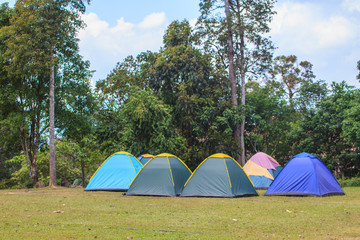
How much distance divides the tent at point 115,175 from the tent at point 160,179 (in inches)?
67.2

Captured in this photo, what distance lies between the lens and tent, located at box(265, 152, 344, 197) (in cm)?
1255

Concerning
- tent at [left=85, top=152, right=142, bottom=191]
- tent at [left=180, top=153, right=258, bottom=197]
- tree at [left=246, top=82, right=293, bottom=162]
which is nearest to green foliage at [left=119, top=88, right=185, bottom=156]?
tent at [left=85, top=152, right=142, bottom=191]

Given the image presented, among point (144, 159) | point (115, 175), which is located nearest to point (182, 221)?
point (115, 175)

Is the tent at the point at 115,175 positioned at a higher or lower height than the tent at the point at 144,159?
lower

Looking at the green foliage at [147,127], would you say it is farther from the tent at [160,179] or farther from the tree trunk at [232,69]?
the tent at [160,179]

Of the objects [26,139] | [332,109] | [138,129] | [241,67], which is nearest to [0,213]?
[138,129]

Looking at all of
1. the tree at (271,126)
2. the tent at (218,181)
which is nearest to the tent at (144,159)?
the tent at (218,181)

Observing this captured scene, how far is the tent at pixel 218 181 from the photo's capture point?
12.7 meters

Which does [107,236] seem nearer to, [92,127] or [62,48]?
[62,48]

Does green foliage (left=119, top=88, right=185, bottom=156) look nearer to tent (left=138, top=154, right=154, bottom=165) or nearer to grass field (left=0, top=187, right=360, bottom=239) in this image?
tent (left=138, top=154, right=154, bottom=165)

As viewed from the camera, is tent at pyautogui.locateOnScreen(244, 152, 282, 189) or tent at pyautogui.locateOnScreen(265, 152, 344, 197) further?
tent at pyautogui.locateOnScreen(244, 152, 282, 189)

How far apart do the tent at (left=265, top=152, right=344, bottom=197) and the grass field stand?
2691 millimetres

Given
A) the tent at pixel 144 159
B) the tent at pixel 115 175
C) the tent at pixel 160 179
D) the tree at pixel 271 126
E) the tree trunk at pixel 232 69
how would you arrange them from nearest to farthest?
1. the tent at pixel 160 179
2. the tent at pixel 115 175
3. the tent at pixel 144 159
4. the tree trunk at pixel 232 69
5. the tree at pixel 271 126

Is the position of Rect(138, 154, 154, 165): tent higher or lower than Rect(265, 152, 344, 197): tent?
higher
